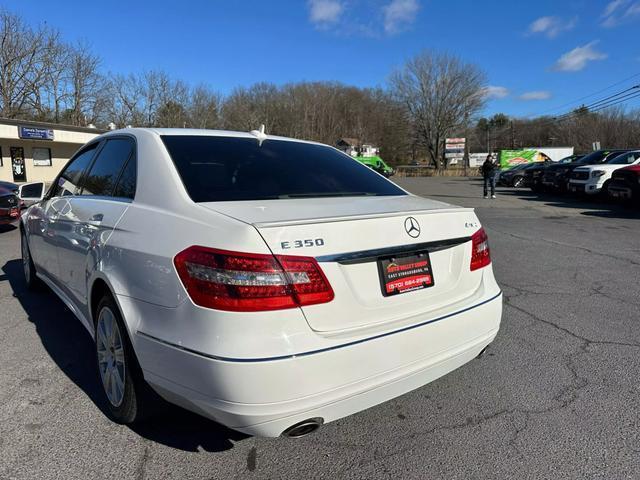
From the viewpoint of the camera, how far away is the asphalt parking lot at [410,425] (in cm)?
230

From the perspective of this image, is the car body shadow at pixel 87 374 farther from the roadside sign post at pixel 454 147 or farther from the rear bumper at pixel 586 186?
the roadside sign post at pixel 454 147

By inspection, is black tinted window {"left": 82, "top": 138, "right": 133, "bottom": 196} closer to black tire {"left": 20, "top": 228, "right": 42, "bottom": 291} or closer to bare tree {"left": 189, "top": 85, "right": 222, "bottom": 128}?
black tire {"left": 20, "top": 228, "right": 42, "bottom": 291}

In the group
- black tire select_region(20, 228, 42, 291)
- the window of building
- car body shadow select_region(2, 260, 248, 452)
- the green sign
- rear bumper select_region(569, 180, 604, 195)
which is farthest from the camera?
the green sign

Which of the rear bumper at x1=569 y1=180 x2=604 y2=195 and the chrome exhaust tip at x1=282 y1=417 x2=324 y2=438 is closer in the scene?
the chrome exhaust tip at x1=282 y1=417 x2=324 y2=438

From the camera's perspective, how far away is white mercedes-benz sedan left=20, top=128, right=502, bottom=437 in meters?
1.94

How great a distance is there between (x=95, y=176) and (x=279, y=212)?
77.0 inches

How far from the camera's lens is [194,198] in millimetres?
2371

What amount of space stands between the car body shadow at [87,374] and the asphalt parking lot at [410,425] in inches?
0.4

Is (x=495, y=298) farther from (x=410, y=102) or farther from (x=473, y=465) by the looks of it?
(x=410, y=102)

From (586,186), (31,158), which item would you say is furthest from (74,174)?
(31,158)

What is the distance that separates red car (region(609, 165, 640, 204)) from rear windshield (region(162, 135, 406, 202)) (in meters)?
12.4

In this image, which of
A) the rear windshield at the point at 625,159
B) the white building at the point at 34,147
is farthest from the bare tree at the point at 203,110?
the rear windshield at the point at 625,159

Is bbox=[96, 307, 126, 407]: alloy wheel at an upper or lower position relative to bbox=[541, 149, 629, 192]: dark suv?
lower

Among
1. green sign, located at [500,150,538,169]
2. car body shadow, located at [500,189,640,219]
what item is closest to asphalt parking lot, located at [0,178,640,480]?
car body shadow, located at [500,189,640,219]
